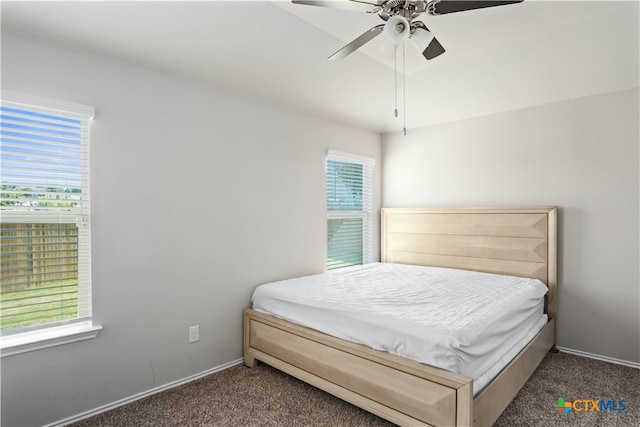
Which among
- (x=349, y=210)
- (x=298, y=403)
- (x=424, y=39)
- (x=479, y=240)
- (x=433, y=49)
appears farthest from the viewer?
(x=349, y=210)

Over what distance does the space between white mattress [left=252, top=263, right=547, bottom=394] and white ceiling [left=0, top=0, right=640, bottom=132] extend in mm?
1674

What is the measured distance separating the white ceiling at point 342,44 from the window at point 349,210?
73 centimetres

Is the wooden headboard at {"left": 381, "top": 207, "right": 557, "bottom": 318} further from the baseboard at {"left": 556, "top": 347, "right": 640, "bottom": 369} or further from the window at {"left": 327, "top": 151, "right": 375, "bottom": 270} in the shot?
the baseboard at {"left": 556, "top": 347, "right": 640, "bottom": 369}

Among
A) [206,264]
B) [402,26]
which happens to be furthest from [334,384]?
[402,26]

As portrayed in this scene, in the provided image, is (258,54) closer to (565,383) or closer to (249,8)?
(249,8)

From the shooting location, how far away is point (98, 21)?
2.00 meters

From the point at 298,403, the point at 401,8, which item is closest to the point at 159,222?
the point at 298,403

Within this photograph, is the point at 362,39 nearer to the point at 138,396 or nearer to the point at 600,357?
the point at 138,396

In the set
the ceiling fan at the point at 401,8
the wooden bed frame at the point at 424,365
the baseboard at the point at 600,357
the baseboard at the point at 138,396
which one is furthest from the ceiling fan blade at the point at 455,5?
the baseboard at the point at 600,357

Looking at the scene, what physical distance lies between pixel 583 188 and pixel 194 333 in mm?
3442

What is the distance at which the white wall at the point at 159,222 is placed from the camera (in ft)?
6.88

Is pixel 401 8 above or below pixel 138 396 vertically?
above

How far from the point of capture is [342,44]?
2586mm

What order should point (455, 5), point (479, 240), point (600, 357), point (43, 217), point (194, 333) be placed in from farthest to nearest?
point (479, 240), point (600, 357), point (194, 333), point (43, 217), point (455, 5)
